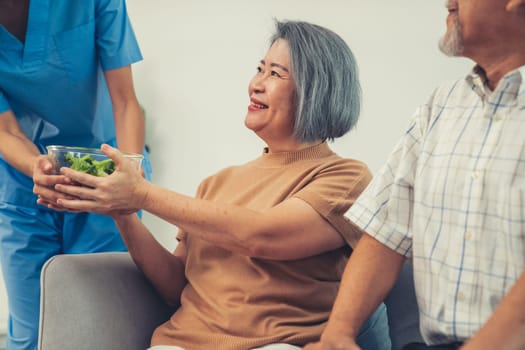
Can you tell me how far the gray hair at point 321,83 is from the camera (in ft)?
4.56

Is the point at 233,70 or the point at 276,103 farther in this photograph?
the point at 233,70

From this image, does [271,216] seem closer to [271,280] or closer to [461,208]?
[271,280]

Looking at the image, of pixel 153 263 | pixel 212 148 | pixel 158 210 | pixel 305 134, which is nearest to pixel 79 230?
pixel 153 263

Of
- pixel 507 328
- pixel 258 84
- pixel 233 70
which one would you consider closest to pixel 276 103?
pixel 258 84

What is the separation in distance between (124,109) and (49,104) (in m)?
0.18

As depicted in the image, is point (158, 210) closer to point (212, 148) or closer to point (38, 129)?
point (38, 129)

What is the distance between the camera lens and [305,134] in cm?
139

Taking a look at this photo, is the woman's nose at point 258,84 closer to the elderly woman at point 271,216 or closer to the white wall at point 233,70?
the elderly woman at point 271,216

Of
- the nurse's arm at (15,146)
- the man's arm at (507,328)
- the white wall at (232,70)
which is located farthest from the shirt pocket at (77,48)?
the man's arm at (507,328)

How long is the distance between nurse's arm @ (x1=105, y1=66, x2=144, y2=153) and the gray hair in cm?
43

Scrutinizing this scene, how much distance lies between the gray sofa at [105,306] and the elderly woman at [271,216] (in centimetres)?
4

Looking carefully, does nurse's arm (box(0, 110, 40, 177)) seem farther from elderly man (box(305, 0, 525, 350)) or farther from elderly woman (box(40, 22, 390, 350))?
elderly man (box(305, 0, 525, 350))

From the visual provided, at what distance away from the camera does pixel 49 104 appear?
65.2 inches

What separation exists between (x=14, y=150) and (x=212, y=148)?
1.07 metres
